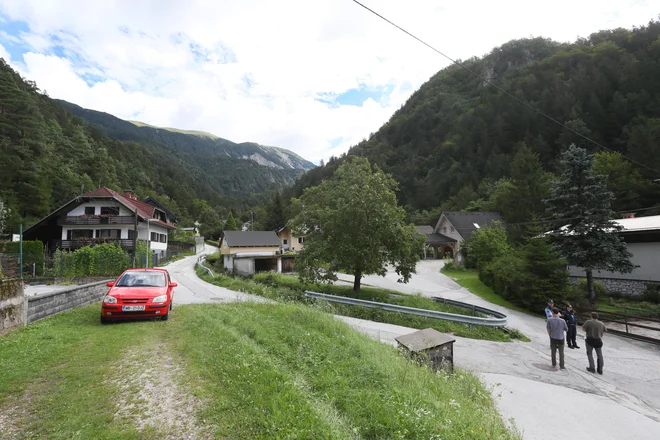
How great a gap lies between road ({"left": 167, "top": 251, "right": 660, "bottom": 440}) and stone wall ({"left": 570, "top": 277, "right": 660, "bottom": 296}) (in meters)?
10.4

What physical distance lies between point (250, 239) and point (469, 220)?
3496cm

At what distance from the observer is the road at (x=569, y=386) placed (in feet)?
18.6

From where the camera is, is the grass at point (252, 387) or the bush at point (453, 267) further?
the bush at point (453, 267)

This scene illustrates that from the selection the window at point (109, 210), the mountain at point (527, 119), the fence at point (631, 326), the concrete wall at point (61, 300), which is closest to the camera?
the concrete wall at point (61, 300)

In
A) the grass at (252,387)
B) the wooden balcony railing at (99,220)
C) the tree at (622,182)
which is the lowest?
the grass at (252,387)

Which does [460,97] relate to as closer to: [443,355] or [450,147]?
[450,147]

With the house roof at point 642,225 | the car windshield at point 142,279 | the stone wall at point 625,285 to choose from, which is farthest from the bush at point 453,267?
the car windshield at point 142,279

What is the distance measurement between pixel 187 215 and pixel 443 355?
108 m

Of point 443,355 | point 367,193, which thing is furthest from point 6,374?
point 367,193

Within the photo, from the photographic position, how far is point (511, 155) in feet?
249

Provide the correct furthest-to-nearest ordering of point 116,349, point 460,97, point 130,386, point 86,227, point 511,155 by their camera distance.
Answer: point 460,97
point 511,155
point 86,227
point 116,349
point 130,386

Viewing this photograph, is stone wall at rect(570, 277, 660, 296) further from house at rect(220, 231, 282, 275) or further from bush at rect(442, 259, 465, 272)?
house at rect(220, 231, 282, 275)

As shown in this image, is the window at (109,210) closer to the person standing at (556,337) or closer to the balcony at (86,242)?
the balcony at (86,242)

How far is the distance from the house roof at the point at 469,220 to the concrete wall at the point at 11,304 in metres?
49.3
